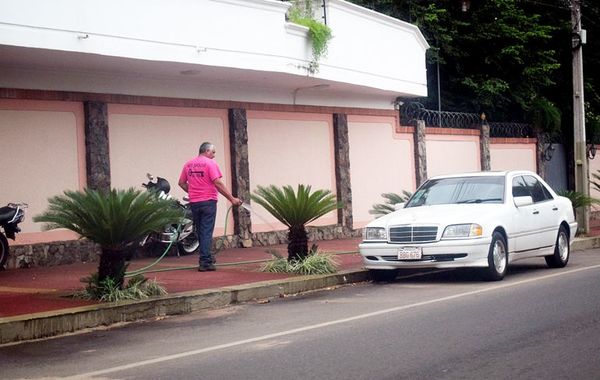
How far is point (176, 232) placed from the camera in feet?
52.4

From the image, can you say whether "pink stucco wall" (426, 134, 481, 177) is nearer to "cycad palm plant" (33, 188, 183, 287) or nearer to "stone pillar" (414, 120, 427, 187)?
"stone pillar" (414, 120, 427, 187)

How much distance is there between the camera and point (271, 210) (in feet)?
46.9

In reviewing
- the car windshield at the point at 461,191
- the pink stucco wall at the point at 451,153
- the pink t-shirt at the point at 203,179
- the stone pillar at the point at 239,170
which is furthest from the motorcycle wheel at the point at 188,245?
the pink stucco wall at the point at 451,153

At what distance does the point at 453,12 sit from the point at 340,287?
16090 millimetres

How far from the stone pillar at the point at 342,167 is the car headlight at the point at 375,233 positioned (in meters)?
8.07

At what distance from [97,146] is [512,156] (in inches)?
639

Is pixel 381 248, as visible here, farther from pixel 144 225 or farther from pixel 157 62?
pixel 157 62

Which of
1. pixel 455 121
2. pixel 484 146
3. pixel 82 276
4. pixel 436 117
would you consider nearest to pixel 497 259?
pixel 82 276

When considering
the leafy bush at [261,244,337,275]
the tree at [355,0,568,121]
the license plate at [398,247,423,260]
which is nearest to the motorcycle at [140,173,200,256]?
the leafy bush at [261,244,337,275]

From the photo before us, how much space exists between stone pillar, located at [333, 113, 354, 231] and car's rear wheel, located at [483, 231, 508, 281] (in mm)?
8497

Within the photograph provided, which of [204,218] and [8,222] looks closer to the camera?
[204,218]

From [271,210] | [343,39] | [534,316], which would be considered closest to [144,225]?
[271,210]

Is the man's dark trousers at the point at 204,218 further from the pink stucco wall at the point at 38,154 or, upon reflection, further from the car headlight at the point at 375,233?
the pink stucco wall at the point at 38,154

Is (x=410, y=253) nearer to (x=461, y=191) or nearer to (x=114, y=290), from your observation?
(x=461, y=191)
